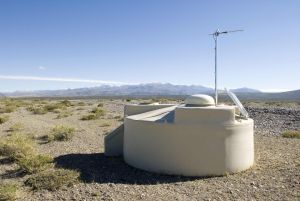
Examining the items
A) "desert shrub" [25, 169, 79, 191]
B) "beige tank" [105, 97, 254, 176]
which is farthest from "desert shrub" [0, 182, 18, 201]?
"beige tank" [105, 97, 254, 176]

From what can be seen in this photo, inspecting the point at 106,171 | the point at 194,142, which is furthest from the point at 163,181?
the point at 106,171

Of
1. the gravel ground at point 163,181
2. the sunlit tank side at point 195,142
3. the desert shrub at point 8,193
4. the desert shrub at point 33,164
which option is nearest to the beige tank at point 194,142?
the sunlit tank side at point 195,142

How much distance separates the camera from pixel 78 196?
9.67 metres

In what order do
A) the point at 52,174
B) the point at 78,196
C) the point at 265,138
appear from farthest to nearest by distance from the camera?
the point at 265,138
the point at 52,174
the point at 78,196

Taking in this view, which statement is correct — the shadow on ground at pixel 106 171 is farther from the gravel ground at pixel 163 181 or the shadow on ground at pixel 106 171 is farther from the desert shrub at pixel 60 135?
the desert shrub at pixel 60 135

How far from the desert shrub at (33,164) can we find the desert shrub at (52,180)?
2.30 ft

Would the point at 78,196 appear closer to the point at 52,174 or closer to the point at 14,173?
the point at 52,174

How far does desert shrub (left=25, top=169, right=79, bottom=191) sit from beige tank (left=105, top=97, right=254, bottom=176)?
2.38 metres

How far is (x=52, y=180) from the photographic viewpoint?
34.3 ft

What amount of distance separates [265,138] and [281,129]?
194 inches

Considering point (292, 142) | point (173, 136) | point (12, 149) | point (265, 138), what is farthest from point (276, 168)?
point (12, 149)

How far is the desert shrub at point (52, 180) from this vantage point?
33.6 ft

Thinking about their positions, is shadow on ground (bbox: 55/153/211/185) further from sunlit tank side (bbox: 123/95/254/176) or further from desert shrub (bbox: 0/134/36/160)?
desert shrub (bbox: 0/134/36/160)

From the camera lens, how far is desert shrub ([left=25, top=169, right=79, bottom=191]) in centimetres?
1025
